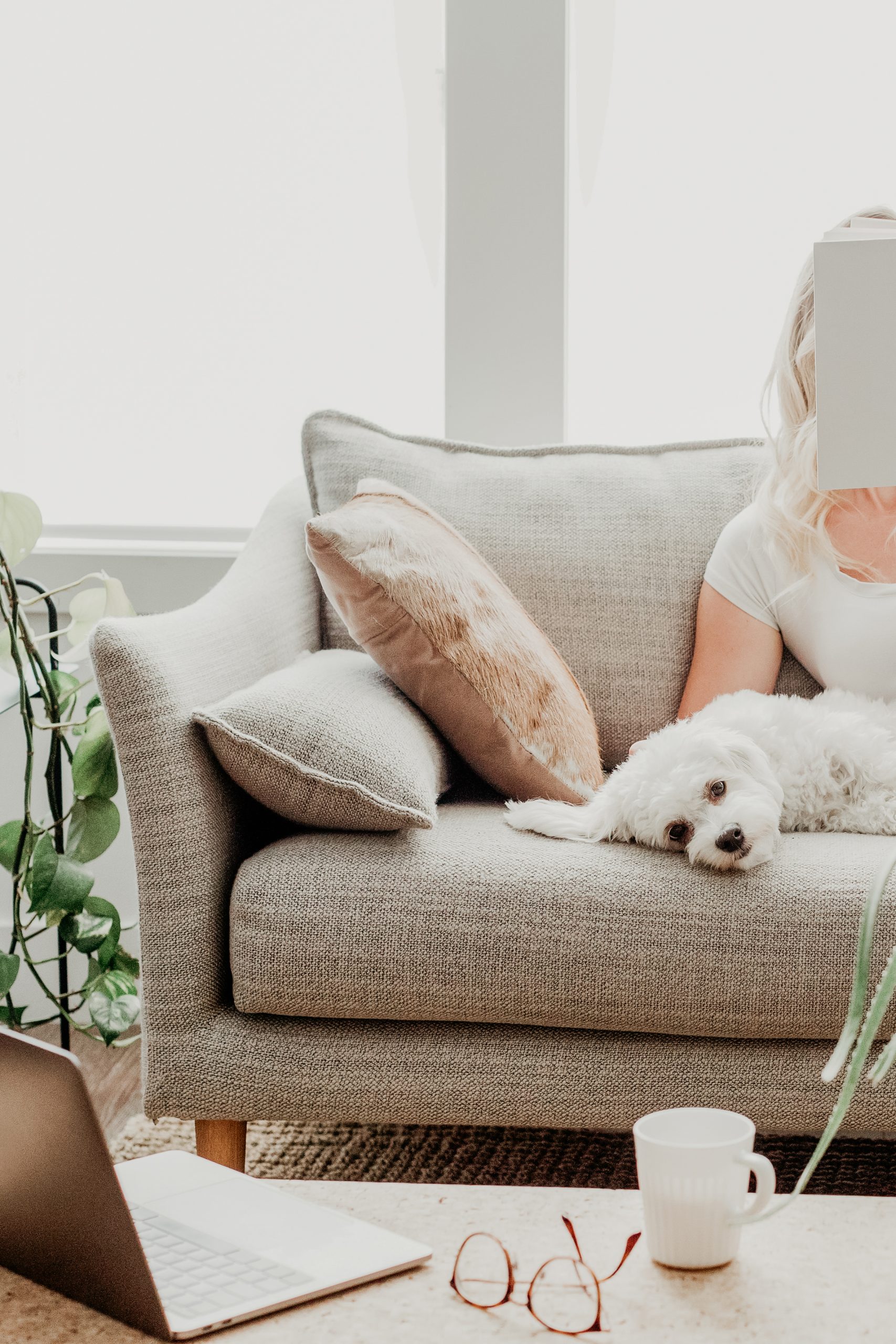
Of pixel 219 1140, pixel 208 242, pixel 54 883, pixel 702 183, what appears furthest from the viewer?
pixel 208 242

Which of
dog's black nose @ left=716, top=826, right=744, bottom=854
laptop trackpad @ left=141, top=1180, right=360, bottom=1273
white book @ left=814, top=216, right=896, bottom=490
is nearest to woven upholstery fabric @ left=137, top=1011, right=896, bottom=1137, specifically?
dog's black nose @ left=716, top=826, right=744, bottom=854

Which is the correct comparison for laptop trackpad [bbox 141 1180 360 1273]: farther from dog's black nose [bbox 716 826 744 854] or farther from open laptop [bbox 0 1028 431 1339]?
dog's black nose [bbox 716 826 744 854]

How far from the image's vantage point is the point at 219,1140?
154 centimetres

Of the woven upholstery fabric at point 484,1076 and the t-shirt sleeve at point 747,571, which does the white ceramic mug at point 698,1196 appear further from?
the t-shirt sleeve at point 747,571

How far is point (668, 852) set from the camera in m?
1.50

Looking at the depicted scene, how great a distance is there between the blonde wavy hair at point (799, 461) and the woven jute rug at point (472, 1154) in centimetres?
92

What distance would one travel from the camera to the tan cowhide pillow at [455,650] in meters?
1.63

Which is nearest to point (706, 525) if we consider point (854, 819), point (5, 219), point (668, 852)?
point (854, 819)

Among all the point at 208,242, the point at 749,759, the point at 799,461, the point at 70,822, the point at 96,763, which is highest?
the point at 208,242

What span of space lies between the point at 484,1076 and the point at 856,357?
99 centimetres

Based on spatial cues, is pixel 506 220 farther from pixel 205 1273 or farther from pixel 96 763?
pixel 205 1273

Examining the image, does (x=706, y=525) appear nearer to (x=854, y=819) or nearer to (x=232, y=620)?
(x=854, y=819)

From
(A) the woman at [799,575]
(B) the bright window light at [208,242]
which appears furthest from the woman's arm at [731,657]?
(B) the bright window light at [208,242]

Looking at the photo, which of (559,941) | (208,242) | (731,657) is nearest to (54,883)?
(559,941)
